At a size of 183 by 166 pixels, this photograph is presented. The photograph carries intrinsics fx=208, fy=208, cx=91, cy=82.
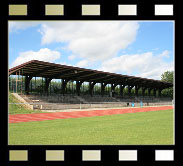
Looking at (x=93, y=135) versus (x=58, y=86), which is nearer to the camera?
(x=93, y=135)

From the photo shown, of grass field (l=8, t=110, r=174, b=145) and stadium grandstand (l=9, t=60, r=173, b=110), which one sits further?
stadium grandstand (l=9, t=60, r=173, b=110)

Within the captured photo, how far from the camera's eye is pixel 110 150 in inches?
143

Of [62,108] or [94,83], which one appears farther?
[94,83]

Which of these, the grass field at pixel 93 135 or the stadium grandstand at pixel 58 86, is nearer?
the grass field at pixel 93 135

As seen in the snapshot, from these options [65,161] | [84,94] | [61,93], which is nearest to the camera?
[65,161]

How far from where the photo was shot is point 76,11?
3801 millimetres

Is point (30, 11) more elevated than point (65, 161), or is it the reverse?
point (30, 11)

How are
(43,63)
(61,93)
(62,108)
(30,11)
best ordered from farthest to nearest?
(61,93)
(62,108)
(43,63)
(30,11)
